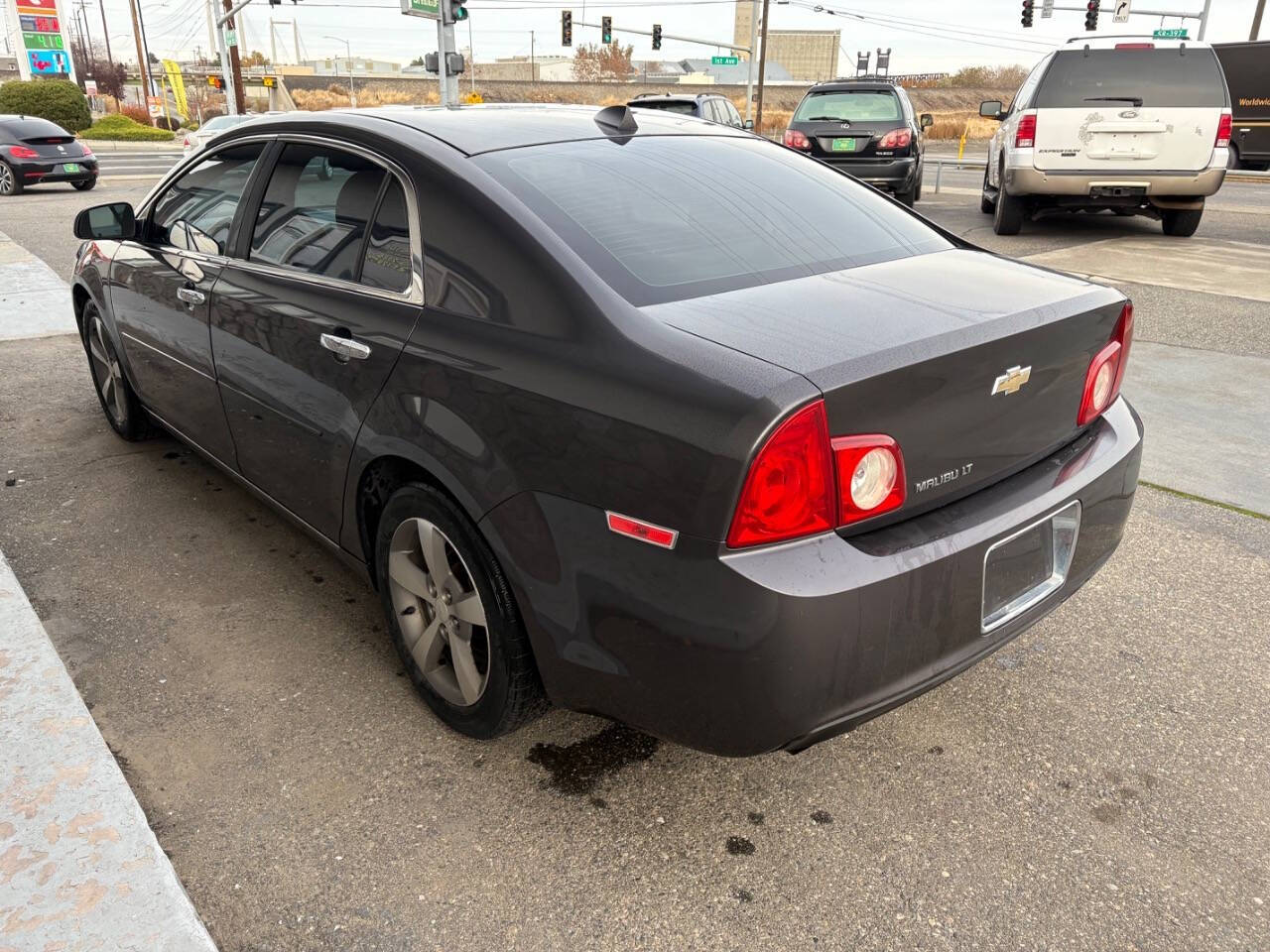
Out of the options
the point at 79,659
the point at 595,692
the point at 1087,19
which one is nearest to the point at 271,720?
the point at 79,659

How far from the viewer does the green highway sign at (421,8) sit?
23469 mm

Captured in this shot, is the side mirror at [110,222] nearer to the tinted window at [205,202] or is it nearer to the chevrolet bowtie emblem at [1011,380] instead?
the tinted window at [205,202]

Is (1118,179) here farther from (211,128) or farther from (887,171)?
(211,128)

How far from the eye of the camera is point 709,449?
1852 millimetres

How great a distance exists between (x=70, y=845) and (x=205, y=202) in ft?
7.71

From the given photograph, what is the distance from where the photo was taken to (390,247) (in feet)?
8.74

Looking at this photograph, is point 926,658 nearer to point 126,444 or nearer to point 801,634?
point 801,634

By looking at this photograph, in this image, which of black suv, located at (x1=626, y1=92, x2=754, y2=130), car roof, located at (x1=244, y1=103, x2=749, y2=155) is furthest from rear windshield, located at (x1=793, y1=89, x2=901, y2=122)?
car roof, located at (x1=244, y1=103, x2=749, y2=155)

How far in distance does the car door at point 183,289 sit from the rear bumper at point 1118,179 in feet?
28.6

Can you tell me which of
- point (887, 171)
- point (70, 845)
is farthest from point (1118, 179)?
point (70, 845)

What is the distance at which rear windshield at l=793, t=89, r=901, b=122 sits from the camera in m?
13.9

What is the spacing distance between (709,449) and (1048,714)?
156 cm

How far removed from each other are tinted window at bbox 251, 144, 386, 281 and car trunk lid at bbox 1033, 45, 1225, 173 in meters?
8.91

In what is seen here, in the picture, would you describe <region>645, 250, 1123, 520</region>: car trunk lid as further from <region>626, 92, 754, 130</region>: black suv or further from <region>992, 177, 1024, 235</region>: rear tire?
<region>626, 92, 754, 130</region>: black suv
